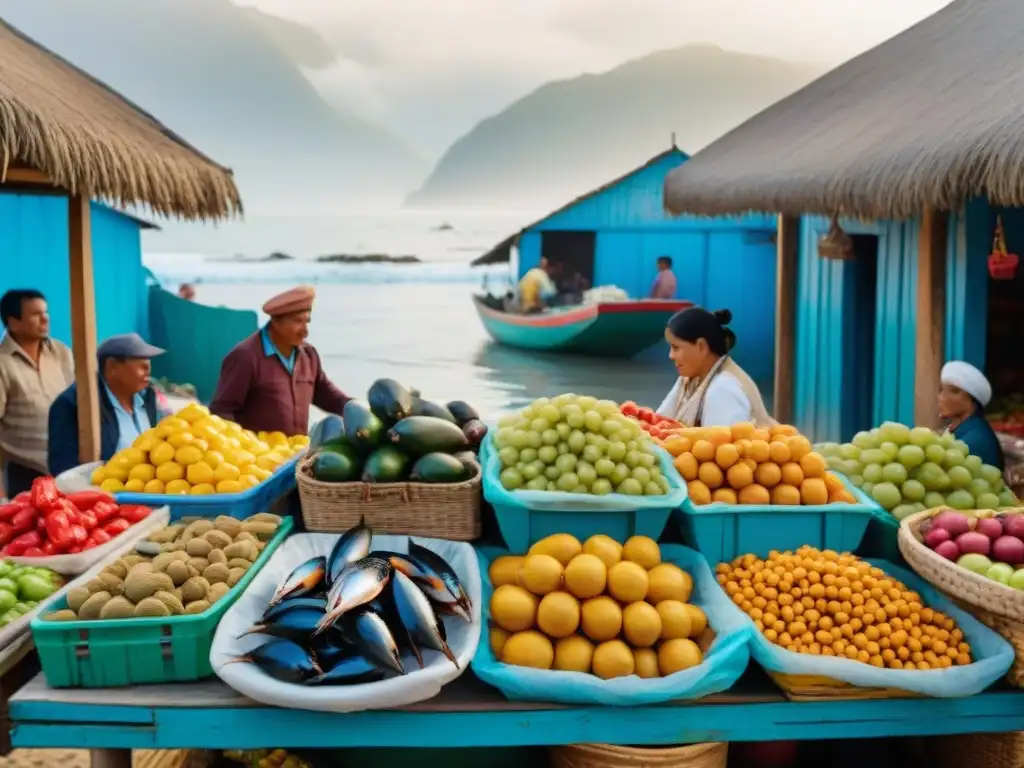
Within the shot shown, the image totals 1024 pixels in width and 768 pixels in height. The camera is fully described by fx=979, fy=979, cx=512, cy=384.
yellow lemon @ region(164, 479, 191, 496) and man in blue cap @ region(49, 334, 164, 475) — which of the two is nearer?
yellow lemon @ region(164, 479, 191, 496)

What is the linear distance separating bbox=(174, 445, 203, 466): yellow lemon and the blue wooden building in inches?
669

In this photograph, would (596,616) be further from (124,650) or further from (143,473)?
(143,473)

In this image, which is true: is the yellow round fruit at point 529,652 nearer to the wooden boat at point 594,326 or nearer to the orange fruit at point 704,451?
the orange fruit at point 704,451

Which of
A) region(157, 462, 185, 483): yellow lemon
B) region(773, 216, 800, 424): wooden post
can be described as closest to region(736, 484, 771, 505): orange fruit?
region(157, 462, 185, 483): yellow lemon

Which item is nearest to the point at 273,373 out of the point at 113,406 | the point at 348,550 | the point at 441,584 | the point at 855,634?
the point at 113,406

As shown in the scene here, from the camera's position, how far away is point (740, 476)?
304cm

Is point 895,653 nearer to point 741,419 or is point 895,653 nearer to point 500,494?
point 500,494

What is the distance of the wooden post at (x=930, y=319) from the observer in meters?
5.51

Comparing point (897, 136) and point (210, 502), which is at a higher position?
point (897, 136)

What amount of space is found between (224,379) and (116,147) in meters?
1.15

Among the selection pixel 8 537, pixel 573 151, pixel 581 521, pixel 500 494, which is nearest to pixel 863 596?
pixel 581 521

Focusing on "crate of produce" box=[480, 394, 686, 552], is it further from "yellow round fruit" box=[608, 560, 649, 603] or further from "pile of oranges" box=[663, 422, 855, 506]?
"yellow round fruit" box=[608, 560, 649, 603]

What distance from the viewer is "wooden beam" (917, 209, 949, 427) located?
5.51 m

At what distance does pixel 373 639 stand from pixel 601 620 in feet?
1.93
